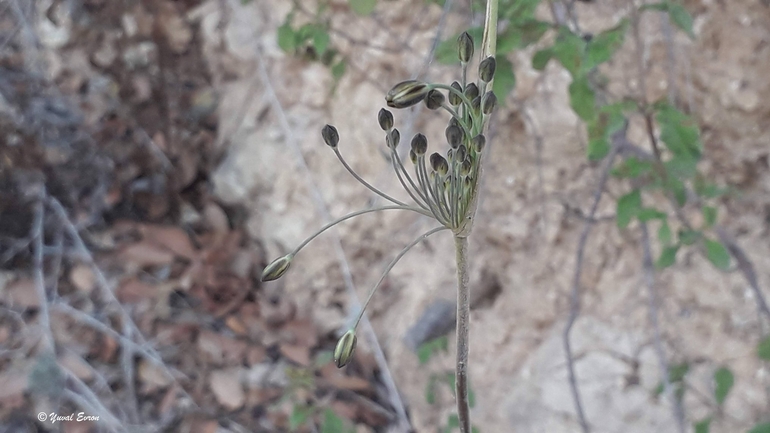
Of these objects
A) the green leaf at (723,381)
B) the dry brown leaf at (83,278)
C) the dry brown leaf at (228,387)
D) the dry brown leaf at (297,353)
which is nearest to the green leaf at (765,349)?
the green leaf at (723,381)

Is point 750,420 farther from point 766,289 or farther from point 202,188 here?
point 202,188

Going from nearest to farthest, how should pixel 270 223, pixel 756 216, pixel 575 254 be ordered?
pixel 756 216 < pixel 575 254 < pixel 270 223

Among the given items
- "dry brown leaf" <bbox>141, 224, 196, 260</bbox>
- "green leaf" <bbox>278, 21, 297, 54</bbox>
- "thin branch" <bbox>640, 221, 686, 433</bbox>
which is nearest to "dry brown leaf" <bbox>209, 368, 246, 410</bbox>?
"dry brown leaf" <bbox>141, 224, 196, 260</bbox>

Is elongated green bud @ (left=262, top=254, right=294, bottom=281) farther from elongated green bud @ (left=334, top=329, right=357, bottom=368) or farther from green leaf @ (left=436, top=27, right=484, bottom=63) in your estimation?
green leaf @ (left=436, top=27, right=484, bottom=63)

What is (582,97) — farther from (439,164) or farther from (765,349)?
(439,164)

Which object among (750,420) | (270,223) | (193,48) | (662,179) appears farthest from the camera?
(193,48)

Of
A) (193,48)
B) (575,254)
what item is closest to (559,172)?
(575,254)
